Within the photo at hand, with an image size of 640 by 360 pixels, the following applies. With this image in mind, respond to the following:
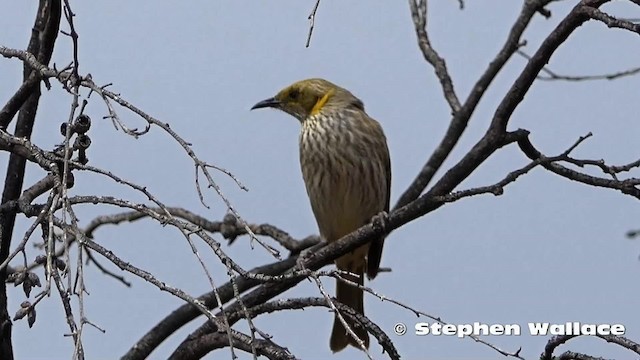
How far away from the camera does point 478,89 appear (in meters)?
5.62

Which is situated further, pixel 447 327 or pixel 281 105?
pixel 281 105

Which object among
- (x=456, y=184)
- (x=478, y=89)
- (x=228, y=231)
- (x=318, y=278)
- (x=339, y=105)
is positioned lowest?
(x=318, y=278)

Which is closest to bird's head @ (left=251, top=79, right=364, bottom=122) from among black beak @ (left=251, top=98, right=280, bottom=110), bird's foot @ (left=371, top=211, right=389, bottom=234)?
black beak @ (left=251, top=98, right=280, bottom=110)

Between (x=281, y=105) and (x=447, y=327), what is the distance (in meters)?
3.71

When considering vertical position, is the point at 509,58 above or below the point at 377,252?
above

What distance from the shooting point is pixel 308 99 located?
677cm

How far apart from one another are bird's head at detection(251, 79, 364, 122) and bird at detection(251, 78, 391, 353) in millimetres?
139

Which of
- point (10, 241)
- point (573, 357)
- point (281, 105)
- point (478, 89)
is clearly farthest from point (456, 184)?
point (281, 105)

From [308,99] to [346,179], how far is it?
803mm

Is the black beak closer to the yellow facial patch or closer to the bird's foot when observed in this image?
the yellow facial patch

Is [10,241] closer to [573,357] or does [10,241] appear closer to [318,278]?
[318,278]

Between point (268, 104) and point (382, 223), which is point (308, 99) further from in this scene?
point (382, 223)

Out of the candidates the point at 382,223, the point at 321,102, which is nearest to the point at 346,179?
the point at 321,102

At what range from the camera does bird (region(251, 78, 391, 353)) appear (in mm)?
6145
